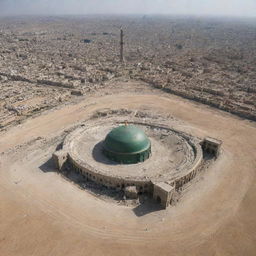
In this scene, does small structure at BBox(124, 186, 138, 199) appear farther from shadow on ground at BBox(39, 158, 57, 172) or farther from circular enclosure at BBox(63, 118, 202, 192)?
shadow on ground at BBox(39, 158, 57, 172)

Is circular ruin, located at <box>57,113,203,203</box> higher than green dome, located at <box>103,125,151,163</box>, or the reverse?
green dome, located at <box>103,125,151,163</box>

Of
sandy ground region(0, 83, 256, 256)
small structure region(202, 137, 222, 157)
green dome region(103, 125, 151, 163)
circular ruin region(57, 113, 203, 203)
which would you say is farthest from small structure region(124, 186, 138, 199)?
small structure region(202, 137, 222, 157)

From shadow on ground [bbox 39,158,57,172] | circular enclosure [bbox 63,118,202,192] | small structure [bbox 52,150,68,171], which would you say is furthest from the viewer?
shadow on ground [bbox 39,158,57,172]

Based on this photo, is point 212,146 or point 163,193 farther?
point 212,146

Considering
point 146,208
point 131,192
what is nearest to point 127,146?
point 131,192

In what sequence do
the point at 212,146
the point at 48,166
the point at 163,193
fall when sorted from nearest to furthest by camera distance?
the point at 163,193 → the point at 48,166 → the point at 212,146

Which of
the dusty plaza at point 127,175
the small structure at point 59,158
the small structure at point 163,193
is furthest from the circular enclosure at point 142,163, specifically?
the small structure at point 163,193

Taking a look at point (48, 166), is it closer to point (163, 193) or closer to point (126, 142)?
point (126, 142)

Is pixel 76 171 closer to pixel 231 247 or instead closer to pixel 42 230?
pixel 42 230
